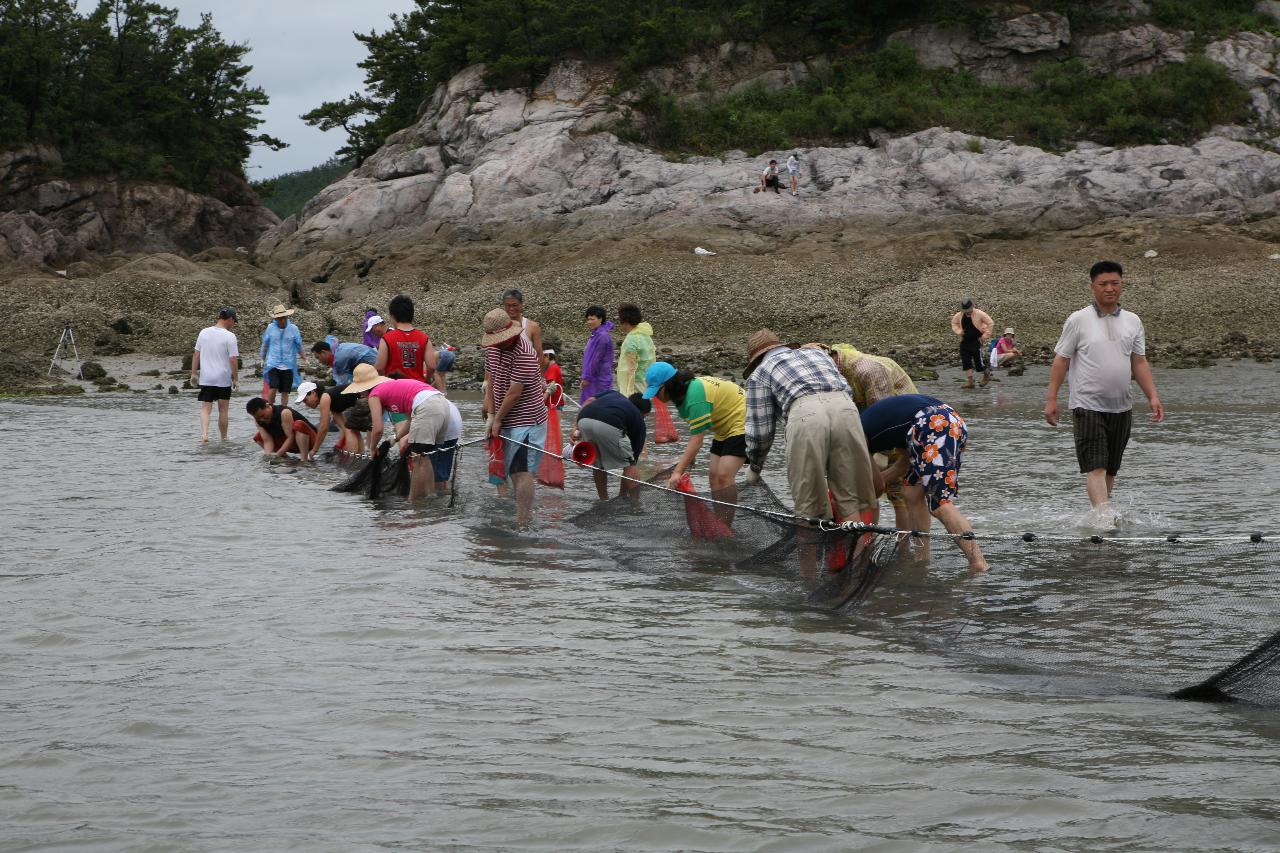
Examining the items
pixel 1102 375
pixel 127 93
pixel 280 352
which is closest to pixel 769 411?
pixel 1102 375

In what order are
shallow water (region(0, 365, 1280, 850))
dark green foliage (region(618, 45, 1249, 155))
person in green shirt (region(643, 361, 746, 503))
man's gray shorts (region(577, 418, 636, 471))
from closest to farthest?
shallow water (region(0, 365, 1280, 850))
person in green shirt (region(643, 361, 746, 503))
man's gray shorts (region(577, 418, 636, 471))
dark green foliage (region(618, 45, 1249, 155))

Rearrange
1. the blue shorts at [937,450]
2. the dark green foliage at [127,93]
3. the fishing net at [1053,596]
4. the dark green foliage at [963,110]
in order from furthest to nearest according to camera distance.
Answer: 1. the dark green foliage at [127,93]
2. the dark green foliage at [963,110]
3. the blue shorts at [937,450]
4. the fishing net at [1053,596]

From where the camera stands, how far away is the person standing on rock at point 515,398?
9.86m

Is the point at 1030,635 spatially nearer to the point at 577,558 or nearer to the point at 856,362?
the point at 856,362

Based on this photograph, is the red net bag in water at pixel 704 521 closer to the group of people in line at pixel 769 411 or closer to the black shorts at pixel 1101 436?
the group of people in line at pixel 769 411

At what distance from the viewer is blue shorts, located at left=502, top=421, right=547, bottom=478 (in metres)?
9.83

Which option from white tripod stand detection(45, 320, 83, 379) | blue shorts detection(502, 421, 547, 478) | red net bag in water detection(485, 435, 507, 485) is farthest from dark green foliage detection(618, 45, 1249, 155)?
red net bag in water detection(485, 435, 507, 485)

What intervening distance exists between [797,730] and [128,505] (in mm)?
8145

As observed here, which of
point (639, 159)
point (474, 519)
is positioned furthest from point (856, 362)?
point (639, 159)

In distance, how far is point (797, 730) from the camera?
5.04 metres

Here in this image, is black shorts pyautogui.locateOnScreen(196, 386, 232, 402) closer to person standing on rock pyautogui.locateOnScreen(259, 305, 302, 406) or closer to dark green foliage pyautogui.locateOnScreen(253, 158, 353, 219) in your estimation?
person standing on rock pyautogui.locateOnScreen(259, 305, 302, 406)

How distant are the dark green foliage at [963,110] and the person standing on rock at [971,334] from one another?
18.6 meters

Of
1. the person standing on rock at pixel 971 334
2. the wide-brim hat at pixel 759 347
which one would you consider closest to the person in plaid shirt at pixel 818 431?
the wide-brim hat at pixel 759 347

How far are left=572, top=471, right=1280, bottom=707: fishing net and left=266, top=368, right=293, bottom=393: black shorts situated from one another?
9.30 meters
